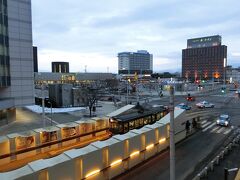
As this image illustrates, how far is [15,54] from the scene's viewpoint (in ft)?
134

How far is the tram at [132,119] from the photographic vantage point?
2362cm

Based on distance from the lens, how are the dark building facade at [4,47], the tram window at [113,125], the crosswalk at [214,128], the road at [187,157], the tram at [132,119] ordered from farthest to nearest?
the dark building facade at [4,47], the crosswalk at [214,128], the tram window at [113,125], the tram at [132,119], the road at [187,157]

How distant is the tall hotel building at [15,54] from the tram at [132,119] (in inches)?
820

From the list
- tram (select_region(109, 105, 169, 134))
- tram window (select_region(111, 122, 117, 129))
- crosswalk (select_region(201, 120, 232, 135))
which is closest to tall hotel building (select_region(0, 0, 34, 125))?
tram window (select_region(111, 122, 117, 129))

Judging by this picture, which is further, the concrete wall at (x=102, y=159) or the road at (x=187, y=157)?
the road at (x=187, y=157)

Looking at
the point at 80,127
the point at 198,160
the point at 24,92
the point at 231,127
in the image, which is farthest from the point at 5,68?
the point at 231,127

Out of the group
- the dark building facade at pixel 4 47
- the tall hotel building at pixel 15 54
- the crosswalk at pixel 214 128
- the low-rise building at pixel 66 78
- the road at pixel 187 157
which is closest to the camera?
the road at pixel 187 157

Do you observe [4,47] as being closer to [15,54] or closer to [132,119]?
[15,54]

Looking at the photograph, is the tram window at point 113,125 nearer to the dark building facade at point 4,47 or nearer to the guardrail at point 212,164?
the guardrail at point 212,164

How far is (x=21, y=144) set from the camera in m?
18.3

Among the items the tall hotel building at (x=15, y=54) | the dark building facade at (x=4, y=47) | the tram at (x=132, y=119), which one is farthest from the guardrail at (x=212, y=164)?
the dark building facade at (x=4, y=47)

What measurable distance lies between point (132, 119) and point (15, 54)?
28.3 m

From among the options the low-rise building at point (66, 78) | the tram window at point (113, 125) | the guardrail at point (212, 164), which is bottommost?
the guardrail at point (212, 164)

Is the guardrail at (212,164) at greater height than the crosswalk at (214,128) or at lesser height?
greater
